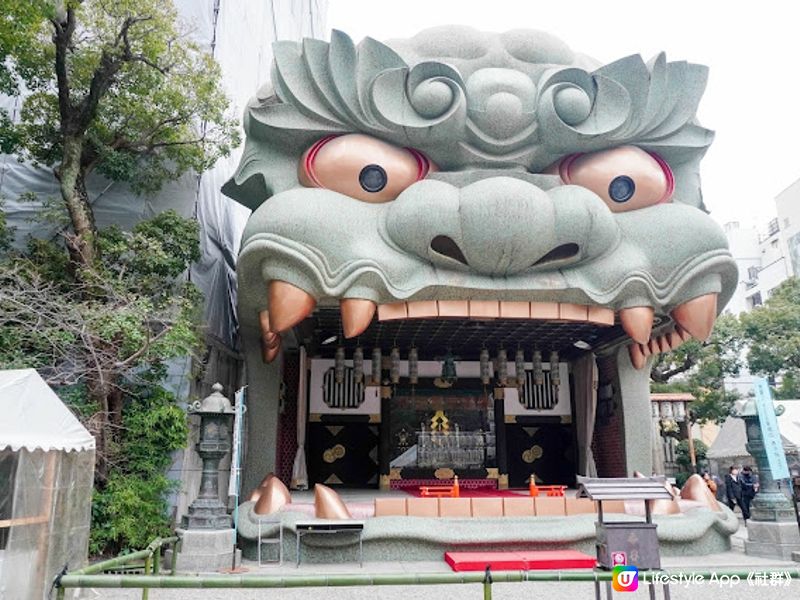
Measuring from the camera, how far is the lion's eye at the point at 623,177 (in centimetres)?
959

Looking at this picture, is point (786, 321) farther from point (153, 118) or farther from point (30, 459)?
point (30, 459)

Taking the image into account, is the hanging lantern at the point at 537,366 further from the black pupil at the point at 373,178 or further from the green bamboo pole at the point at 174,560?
the green bamboo pole at the point at 174,560

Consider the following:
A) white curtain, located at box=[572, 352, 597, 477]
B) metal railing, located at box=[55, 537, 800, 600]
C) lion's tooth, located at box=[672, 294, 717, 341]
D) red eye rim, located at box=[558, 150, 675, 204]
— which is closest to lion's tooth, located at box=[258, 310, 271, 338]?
red eye rim, located at box=[558, 150, 675, 204]

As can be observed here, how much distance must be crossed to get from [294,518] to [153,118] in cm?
718

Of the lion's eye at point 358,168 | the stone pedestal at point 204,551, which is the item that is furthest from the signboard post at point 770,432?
the stone pedestal at point 204,551

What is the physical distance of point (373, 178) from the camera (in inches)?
370

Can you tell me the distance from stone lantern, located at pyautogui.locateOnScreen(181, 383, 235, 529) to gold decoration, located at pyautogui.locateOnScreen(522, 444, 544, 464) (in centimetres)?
768

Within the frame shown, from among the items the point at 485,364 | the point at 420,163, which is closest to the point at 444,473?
the point at 485,364

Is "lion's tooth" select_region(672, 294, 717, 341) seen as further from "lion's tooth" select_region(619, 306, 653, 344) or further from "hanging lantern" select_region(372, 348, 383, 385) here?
"hanging lantern" select_region(372, 348, 383, 385)

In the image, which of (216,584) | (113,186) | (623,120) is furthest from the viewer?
(113,186)

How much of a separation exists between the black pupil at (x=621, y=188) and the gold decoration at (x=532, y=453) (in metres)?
6.88

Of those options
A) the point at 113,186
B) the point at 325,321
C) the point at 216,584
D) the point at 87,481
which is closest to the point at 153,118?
the point at 113,186

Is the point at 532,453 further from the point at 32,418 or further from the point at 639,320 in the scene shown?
the point at 32,418

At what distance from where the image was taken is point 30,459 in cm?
523
